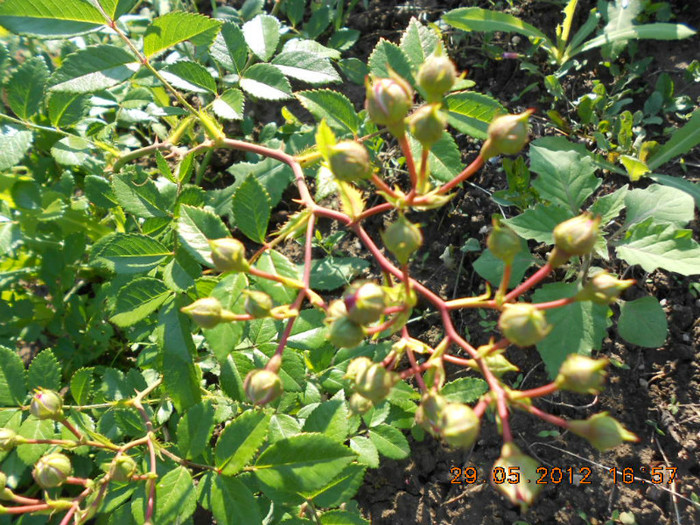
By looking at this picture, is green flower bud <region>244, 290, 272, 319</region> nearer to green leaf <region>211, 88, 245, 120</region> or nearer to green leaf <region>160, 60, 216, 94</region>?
green leaf <region>211, 88, 245, 120</region>

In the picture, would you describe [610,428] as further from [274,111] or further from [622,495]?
[274,111]

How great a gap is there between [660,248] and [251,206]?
136cm

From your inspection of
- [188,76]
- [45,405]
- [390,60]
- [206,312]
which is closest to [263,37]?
[188,76]

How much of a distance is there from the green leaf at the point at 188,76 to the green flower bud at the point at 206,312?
99 cm

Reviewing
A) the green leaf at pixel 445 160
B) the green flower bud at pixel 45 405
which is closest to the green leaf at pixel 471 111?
the green leaf at pixel 445 160

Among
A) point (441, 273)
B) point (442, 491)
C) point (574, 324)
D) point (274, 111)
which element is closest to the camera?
point (574, 324)

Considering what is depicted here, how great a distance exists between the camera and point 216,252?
1.36 m

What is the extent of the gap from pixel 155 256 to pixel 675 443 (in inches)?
80.1

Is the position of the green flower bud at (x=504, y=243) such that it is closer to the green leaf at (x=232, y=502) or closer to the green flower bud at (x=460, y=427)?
the green flower bud at (x=460, y=427)

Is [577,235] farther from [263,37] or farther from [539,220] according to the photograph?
[263,37]

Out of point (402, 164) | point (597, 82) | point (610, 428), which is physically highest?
point (597, 82)

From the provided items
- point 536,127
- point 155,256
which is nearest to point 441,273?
point 536,127

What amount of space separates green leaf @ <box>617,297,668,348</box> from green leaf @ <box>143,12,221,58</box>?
1.70 m

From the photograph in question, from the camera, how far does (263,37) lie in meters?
2.18
